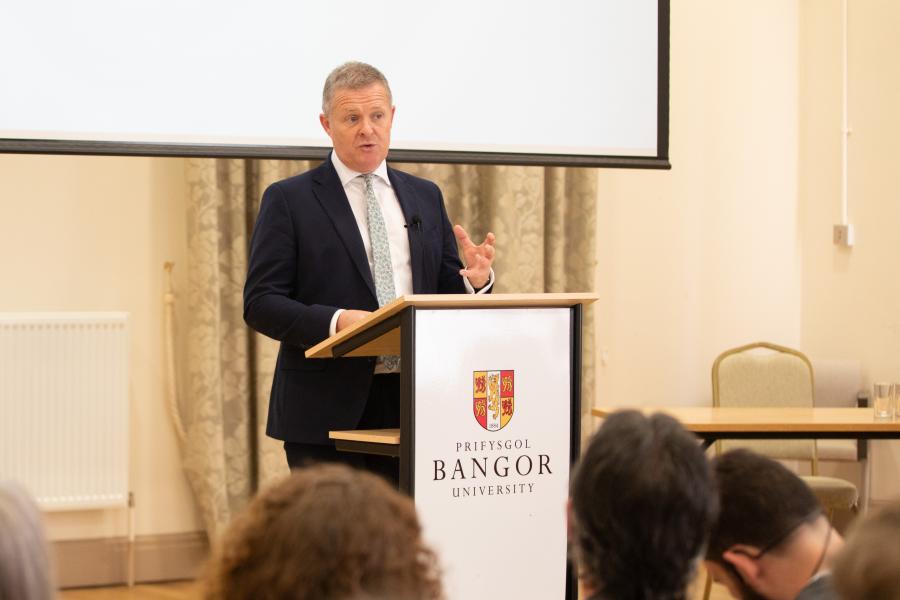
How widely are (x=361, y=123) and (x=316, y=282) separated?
42 cm

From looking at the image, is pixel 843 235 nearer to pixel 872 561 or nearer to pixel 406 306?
pixel 406 306

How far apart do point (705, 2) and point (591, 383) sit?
6.48ft

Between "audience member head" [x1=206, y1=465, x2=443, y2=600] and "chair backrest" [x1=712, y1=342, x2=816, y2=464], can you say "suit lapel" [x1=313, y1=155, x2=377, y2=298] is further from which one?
"chair backrest" [x1=712, y1=342, x2=816, y2=464]

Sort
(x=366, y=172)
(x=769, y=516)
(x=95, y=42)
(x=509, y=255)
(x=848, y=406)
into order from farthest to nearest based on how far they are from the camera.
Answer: (x=848, y=406), (x=509, y=255), (x=95, y=42), (x=366, y=172), (x=769, y=516)

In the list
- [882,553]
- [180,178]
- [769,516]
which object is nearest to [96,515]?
[180,178]

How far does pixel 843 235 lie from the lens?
18.2 ft

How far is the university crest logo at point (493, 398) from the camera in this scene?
103 inches

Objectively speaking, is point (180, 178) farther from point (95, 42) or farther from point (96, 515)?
point (96, 515)

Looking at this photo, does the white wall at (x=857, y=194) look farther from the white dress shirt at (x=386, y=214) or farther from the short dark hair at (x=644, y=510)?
the short dark hair at (x=644, y=510)

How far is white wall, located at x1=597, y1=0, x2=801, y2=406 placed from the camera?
18.2ft

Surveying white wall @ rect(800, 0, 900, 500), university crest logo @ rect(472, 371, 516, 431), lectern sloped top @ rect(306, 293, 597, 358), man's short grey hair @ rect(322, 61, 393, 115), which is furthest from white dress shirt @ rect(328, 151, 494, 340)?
white wall @ rect(800, 0, 900, 500)

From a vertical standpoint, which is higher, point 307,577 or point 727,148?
point 727,148

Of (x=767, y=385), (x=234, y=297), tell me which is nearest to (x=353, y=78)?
(x=234, y=297)

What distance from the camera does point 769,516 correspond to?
4.99 ft
